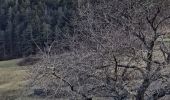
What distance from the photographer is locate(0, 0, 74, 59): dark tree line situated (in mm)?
67250

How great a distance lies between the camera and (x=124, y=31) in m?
9.67

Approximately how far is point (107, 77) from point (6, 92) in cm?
2538

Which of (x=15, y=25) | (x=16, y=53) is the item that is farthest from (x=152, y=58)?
(x=15, y=25)

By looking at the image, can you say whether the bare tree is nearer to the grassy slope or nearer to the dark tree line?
the grassy slope

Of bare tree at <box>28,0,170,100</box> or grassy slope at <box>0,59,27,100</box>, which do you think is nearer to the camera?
bare tree at <box>28,0,170,100</box>

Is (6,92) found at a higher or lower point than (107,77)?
lower

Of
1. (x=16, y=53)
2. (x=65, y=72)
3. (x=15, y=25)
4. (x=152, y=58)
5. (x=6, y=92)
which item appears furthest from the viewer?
(x=15, y=25)

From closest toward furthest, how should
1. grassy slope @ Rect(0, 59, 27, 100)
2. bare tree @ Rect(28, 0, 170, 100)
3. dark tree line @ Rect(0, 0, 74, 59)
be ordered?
bare tree @ Rect(28, 0, 170, 100) < grassy slope @ Rect(0, 59, 27, 100) < dark tree line @ Rect(0, 0, 74, 59)

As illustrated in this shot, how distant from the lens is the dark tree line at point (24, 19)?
221ft

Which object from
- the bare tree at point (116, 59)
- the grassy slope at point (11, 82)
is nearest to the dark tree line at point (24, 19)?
the grassy slope at point (11, 82)

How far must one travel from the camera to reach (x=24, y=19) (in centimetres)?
7362

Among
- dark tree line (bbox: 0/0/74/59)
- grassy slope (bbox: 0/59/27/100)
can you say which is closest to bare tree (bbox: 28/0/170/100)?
grassy slope (bbox: 0/59/27/100)

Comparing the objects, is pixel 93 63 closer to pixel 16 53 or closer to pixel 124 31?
pixel 124 31

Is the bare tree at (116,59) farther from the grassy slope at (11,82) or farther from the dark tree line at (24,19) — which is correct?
the dark tree line at (24,19)
